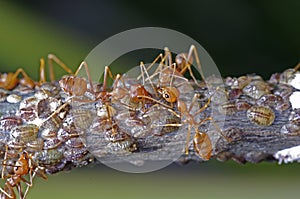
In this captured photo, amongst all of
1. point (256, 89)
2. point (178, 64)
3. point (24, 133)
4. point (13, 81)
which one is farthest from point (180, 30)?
point (24, 133)

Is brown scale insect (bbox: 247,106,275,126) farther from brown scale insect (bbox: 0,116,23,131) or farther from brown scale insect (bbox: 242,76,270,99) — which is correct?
brown scale insect (bbox: 0,116,23,131)

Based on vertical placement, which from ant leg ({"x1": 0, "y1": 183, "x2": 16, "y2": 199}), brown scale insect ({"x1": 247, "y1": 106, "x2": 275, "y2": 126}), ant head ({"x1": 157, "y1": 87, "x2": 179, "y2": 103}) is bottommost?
ant leg ({"x1": 0, "y1": 183, "x2": 16, "y2": 199})

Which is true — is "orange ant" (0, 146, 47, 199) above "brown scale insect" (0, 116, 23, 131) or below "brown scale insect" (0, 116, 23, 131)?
below

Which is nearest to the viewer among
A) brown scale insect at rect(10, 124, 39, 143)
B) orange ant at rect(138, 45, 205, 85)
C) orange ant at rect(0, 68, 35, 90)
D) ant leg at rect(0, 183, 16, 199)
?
brown scale insect at rect(10, 124, 39, 143)

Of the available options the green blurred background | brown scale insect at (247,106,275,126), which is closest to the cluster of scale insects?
brown scale insect at (247,106,275,126)

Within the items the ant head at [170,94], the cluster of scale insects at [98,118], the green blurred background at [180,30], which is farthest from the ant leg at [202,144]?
the green blurred background at [180,30]

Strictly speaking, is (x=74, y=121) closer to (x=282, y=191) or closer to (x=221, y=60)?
(x=282, y=191)

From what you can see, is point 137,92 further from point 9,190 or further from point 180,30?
point 180,30

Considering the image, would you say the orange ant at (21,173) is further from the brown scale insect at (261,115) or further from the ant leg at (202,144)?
the brown scale insect at (261,115)

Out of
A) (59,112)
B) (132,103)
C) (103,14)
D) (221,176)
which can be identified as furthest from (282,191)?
(103,14)
